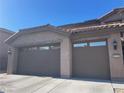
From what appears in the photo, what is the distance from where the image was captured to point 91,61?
8.53 m

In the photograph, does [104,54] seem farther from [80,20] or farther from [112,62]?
[80,20]

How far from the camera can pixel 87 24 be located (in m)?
13.3

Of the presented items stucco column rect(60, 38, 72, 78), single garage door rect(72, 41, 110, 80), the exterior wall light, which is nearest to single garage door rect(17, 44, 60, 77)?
stucco column rect(60, 38, 72, 78)

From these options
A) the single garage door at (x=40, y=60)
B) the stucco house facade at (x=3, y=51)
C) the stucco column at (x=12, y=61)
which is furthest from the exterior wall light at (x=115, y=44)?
the stucco house facade at (x=3, y=51)

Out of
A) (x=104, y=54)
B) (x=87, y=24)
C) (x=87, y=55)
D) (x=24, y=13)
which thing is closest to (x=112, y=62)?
(x=104, y=54)

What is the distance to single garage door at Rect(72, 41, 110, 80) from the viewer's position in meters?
8.14

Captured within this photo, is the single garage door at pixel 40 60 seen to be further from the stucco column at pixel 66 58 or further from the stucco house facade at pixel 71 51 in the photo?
the stucco column at pixel 66 58

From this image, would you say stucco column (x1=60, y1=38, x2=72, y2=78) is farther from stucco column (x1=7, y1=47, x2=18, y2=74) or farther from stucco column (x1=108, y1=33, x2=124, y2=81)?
stucco column (x1=7, y1=47, x2=18, y2=74)

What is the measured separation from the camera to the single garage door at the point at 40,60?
31.8ft

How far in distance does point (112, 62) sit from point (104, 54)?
0.82 m

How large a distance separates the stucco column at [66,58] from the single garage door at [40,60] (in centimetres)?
60

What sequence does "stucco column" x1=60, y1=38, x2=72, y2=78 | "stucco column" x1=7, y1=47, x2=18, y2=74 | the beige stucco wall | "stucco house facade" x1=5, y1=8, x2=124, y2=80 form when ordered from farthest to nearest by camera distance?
the beige stucco wall → "stucco column" x1=7, y1=47, x2=18, y2=74 → "stucco column" x1=60, y1=38, x2=72, y2=78 → "stucco house facade" x1=5, y1=8, x2=124, y2=80

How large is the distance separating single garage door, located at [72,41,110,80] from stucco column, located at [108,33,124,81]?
1.28ft

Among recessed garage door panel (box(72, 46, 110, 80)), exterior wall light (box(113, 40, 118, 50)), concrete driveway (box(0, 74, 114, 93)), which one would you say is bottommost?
concrete driveway (box(0, 74, 114, 93))
